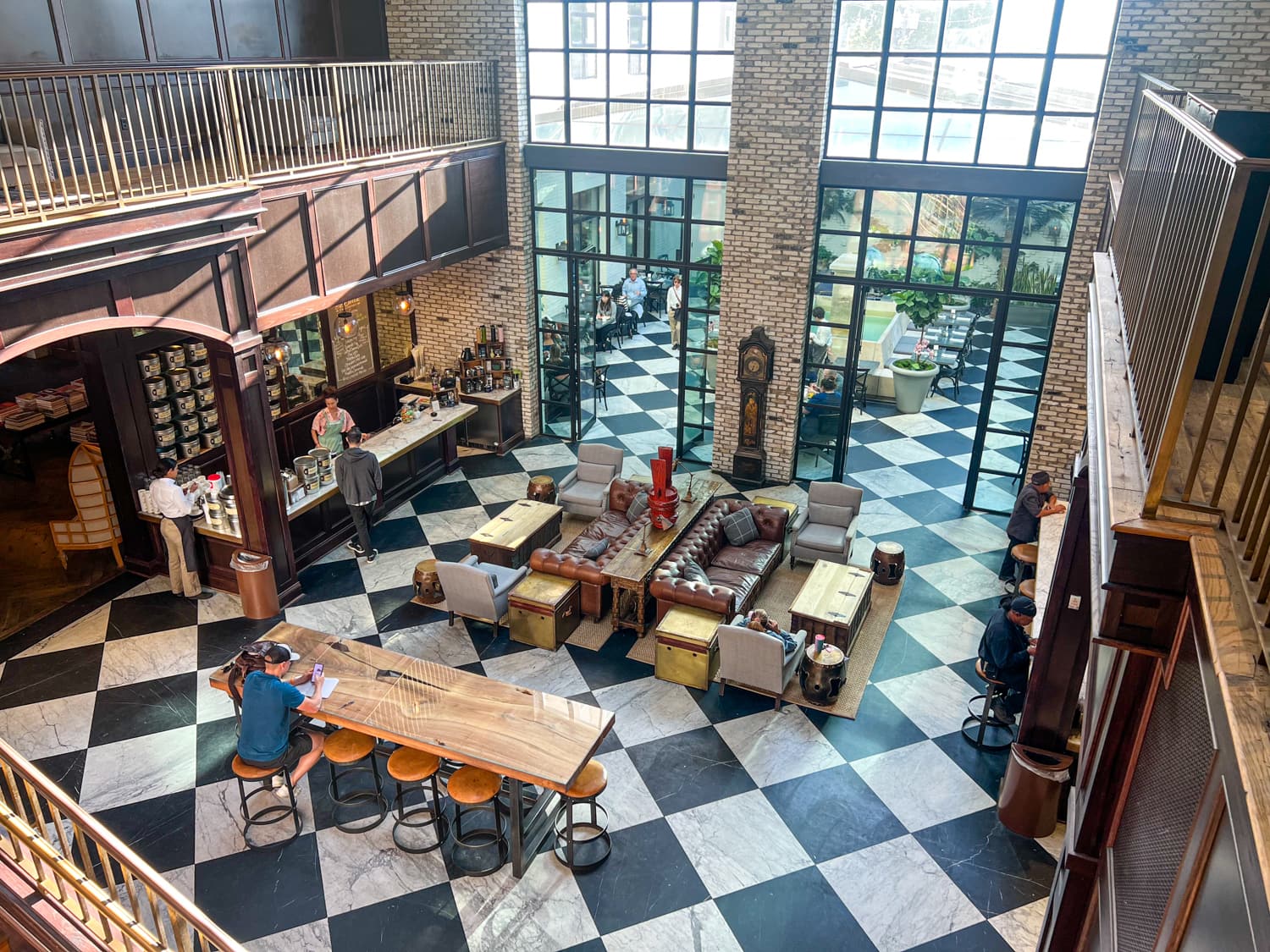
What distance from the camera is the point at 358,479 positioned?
10.2m

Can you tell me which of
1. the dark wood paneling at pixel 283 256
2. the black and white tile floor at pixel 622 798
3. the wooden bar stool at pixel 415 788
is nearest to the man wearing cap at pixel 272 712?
the wooden bar stool at pixel 415 788

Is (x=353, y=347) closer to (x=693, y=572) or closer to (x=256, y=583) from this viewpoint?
(x=256, y=583)

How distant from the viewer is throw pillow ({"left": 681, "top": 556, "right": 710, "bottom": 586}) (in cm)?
918

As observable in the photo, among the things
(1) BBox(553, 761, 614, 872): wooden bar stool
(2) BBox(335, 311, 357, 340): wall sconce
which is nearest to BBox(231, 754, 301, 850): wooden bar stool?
(1) BBox(553, 761, 614, 872): wooden bar stool

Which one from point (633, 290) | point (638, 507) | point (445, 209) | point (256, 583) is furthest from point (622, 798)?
point (633, 290)

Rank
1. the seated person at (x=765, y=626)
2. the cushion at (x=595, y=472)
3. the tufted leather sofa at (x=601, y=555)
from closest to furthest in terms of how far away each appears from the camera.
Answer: the seated person at (x=765, y=626) < the tufted leather sofa at (x=601, y=555) < the cushion at (x=595, y=472)

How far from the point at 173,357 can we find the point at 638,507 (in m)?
5.33

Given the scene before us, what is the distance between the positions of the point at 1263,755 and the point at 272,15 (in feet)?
39.2

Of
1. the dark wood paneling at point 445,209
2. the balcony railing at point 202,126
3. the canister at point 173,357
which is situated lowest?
the canister at point 173,357

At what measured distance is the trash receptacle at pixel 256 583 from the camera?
927 cm

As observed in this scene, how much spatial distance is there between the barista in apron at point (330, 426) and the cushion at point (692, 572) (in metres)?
4.34

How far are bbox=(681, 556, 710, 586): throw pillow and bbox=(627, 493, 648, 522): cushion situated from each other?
1269 mm

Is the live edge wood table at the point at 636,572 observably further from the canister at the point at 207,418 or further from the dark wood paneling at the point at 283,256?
the canister at the point at 207,418

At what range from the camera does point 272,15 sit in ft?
35.1
